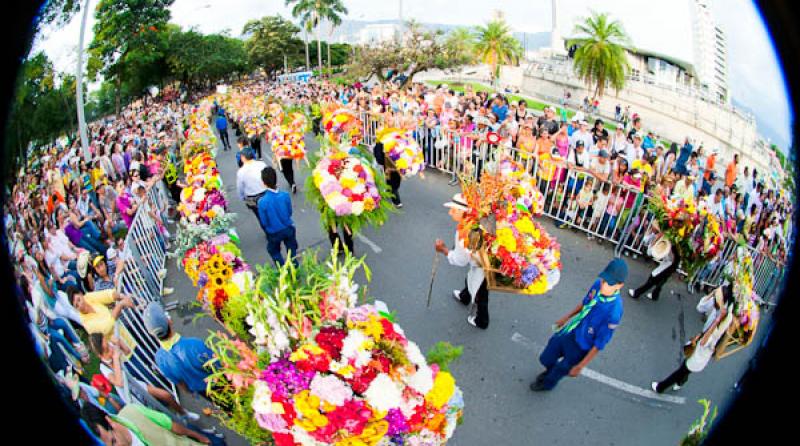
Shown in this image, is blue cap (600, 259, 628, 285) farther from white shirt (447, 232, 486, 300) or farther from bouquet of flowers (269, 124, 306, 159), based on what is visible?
bouquet of flowers (269, 124, 306, 159)

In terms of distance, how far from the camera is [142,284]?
5.38m

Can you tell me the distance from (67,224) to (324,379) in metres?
4.05

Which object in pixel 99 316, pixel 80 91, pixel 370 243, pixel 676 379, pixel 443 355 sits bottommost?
pixel 676 379

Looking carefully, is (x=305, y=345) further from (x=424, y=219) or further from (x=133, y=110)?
(x=133, y=110)

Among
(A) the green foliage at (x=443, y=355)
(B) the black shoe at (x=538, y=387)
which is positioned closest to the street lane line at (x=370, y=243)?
(B) the black shoe at (x=538, y=387)

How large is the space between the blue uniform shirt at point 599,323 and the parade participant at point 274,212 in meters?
3.61

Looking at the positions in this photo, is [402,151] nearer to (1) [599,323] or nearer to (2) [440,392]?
(1) [599,323]

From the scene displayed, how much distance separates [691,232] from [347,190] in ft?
15.2

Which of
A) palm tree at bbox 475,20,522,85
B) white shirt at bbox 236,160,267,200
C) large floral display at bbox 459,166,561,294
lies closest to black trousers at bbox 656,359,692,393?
large floral display at bbox 459,166,561,294

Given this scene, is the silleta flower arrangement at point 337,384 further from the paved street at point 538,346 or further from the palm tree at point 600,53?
the palm tree at point 600,53

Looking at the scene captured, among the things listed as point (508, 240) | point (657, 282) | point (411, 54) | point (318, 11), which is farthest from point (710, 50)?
point (318, 11)

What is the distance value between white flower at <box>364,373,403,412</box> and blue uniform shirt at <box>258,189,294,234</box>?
3882 millimetres

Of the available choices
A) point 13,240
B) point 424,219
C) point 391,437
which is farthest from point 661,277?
point 13,240

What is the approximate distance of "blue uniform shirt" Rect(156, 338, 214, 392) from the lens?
3.29 meters
